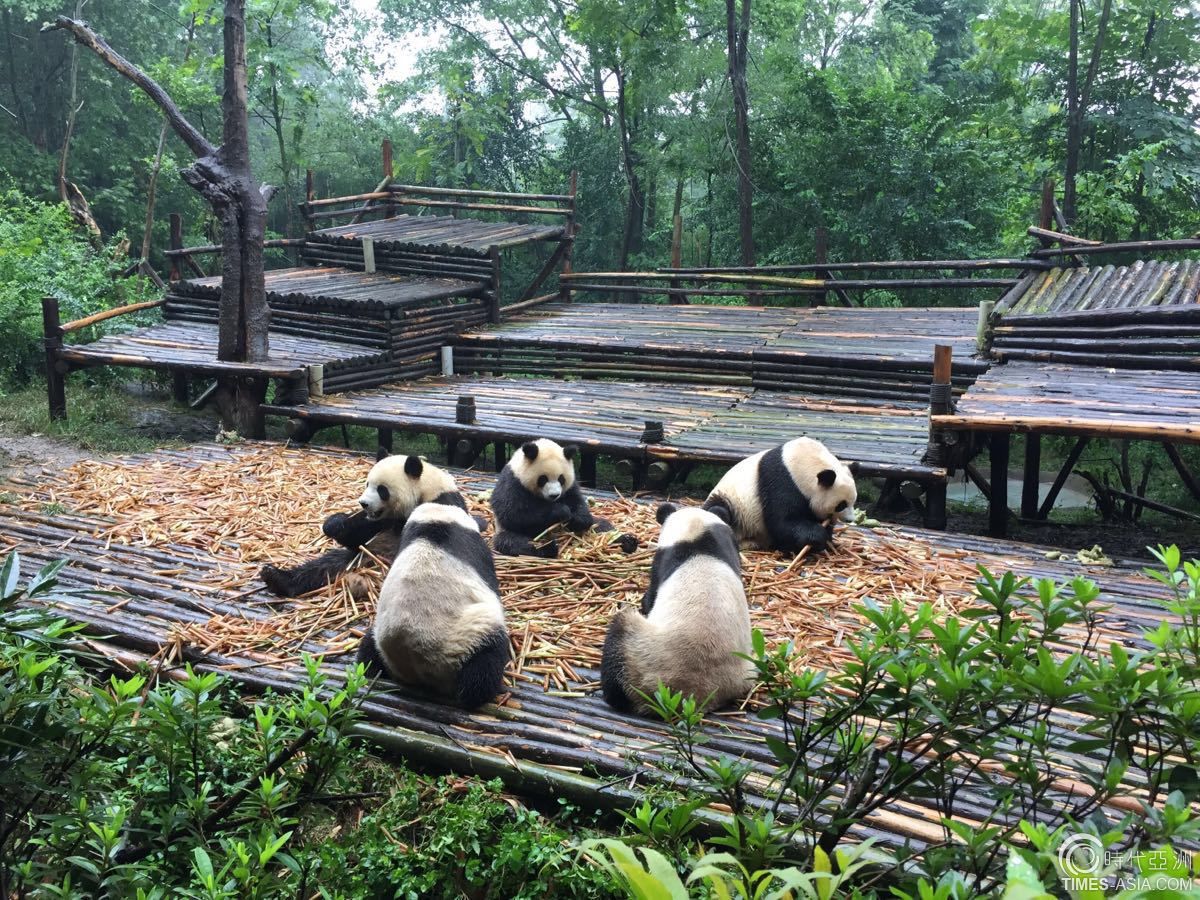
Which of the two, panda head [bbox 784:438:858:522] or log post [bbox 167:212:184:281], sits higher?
log post [bbox 167:212:184:281]

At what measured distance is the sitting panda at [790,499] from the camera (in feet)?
19.2

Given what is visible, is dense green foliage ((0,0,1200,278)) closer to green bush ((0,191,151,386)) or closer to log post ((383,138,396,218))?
log post ((383,138,396,218))

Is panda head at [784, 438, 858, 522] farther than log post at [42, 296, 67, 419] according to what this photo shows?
No

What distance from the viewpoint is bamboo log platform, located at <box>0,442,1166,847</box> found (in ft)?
12.3

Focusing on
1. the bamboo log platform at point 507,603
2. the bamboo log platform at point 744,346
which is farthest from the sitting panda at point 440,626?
the bamboo log platform at point 744,346

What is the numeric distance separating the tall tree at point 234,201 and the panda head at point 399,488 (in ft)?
16.6

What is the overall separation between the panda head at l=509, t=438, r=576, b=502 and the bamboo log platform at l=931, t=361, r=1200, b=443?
2.83 meters

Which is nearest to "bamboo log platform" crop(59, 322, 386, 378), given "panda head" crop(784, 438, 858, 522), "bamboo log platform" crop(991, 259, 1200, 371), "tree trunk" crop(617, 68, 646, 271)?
"panda head" crop(784, 438, 858, 522)

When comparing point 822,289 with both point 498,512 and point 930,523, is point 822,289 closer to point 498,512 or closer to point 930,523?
point 930,523

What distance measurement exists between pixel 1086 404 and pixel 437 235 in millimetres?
9792

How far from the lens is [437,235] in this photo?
14.5m

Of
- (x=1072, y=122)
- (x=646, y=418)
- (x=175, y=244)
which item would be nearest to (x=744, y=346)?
(x=646, y=418)

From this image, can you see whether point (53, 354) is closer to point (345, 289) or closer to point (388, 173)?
point (345, 289)

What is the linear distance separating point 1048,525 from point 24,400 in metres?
11.8
